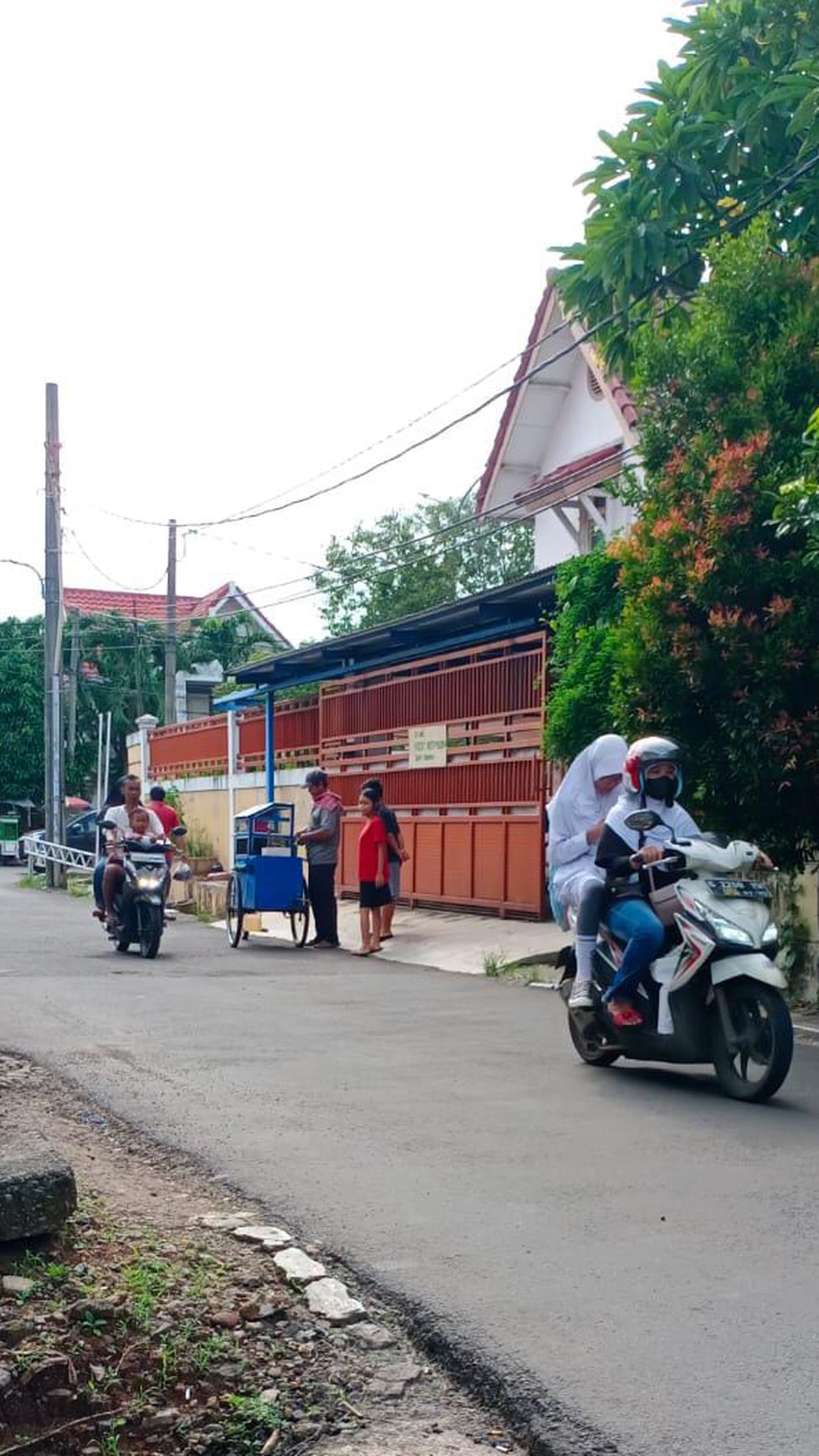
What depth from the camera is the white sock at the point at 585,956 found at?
8.12 metres

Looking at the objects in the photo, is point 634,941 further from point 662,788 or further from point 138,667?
point 138,667

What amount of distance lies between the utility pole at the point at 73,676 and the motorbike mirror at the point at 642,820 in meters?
36.1

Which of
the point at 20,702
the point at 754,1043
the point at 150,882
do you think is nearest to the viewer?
the point at 754,1043

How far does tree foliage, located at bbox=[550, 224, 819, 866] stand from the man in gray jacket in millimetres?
5788

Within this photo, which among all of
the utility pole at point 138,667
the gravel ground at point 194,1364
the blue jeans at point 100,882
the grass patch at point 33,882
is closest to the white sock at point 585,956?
the gravel ground at point 194,1364

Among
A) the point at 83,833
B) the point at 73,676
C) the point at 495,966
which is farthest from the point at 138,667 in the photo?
the point at 495,966

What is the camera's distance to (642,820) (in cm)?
743

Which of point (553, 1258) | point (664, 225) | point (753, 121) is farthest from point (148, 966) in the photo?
point (553, 1258)

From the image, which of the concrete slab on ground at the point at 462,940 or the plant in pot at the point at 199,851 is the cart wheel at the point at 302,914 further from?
the plant in pot at the point at 199,851

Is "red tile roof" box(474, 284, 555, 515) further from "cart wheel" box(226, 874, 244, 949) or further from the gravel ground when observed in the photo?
the gravel ground

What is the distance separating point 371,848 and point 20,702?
34233 millimetres

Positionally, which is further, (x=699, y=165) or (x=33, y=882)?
(x=33, y=882)

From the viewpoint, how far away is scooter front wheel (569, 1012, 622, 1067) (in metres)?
8.22

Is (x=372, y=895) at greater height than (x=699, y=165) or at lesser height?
lesser
